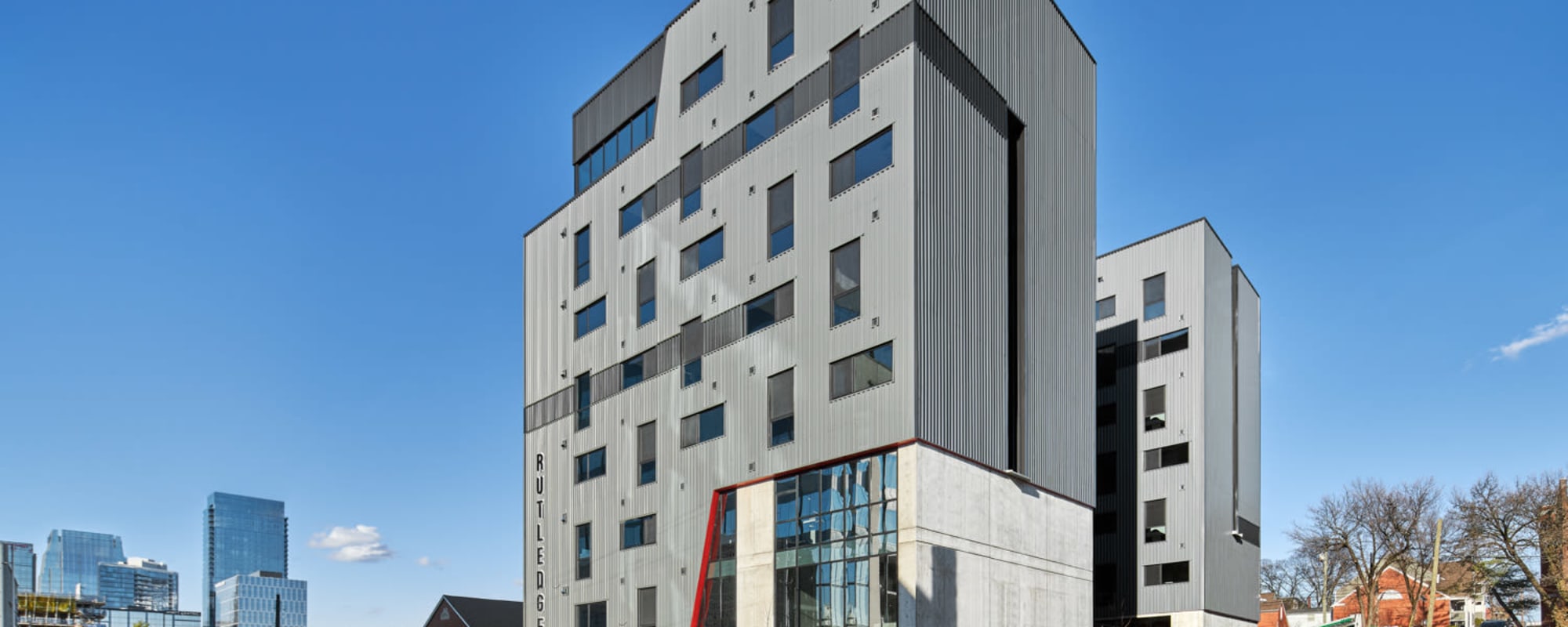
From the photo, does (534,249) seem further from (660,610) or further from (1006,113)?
(1006,113)

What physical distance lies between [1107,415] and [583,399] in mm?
24629

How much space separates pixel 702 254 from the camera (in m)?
35.7

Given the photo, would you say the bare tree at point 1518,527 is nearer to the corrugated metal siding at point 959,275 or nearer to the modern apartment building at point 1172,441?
the modern apartment building at point 1172,441

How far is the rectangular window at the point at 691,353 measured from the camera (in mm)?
35000

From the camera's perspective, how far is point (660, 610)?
3462 cm

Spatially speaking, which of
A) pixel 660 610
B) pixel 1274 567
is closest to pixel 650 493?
pixel 660 610

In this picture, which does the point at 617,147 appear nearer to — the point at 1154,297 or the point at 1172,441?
the point at 1154,297

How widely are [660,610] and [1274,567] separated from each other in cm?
10499

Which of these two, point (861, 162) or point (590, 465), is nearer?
point (861, 162)

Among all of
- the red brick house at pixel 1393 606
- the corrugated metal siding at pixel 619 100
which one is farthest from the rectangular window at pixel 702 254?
the red brick house at pixel 1393 606

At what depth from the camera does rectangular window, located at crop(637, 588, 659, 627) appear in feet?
115

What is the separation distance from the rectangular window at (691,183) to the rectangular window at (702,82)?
5.96 ft

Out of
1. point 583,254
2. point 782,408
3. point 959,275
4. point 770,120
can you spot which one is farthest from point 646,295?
point 959,275

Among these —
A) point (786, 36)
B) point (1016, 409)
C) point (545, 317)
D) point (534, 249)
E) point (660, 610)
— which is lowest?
point (660, 610)
